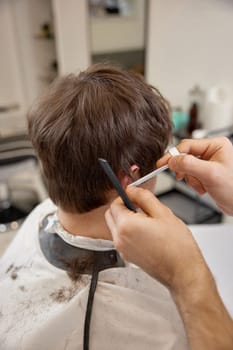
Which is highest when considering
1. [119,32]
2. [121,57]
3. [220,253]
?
[119,32]

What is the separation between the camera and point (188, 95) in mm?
2570

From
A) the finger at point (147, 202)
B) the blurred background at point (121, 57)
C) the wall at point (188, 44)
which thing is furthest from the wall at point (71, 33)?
the finger at point (147, 202)

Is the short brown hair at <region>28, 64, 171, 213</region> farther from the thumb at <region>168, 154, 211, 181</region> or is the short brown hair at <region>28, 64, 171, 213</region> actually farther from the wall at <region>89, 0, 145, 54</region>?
the wall at <region>89, 0, 145, 54</region>

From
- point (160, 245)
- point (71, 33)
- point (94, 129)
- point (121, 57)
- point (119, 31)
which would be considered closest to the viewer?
point (160, 245)

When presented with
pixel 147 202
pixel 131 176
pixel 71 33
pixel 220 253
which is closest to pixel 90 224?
pixel 131 176

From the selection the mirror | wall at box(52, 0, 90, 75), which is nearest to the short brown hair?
wall at box(52, 0, 90, 75)

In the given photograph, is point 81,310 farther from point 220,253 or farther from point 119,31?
point 119,31

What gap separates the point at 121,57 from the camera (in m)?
2.50

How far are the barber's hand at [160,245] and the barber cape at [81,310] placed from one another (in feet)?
0.84

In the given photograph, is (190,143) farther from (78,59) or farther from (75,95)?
A: (78,59)

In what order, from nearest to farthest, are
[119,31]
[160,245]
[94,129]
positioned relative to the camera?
[160,245] < [94,129] < [119,31]

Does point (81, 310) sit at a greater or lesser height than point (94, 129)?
lesser

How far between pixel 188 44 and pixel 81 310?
2234 millimetres

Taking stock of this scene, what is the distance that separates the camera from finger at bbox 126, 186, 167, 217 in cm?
63
